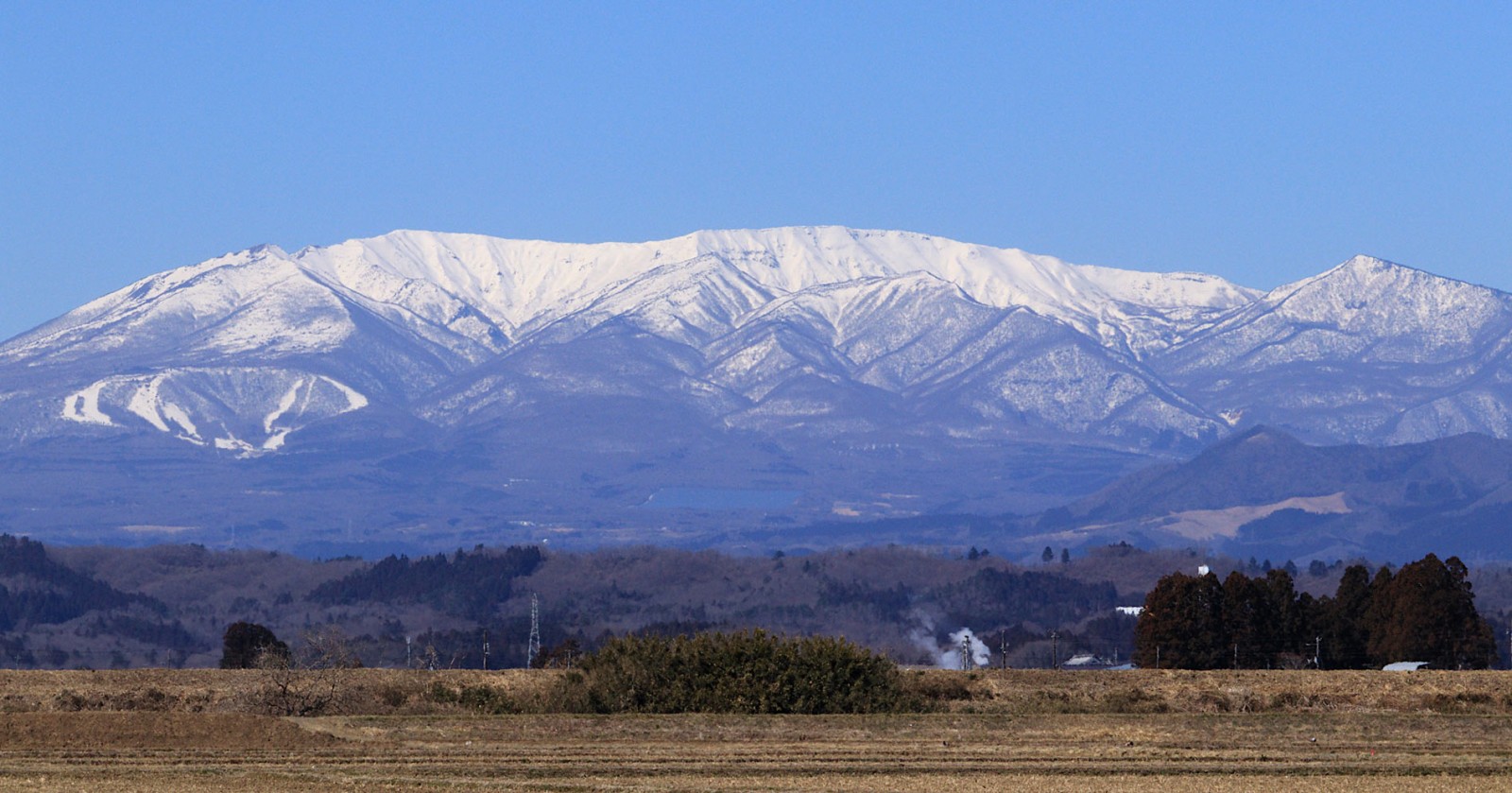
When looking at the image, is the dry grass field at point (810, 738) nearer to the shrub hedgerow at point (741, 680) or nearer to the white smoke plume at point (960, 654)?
the shrub hedgerow at point (741, 680)

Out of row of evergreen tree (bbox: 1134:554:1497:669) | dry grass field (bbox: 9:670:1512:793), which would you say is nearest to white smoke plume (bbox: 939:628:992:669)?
row of evergreen tree (bbox: 1134:554:1497:669)

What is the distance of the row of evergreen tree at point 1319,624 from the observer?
86.8 metres

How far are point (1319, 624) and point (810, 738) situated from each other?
53859 mm

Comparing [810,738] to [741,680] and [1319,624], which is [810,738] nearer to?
[741,680]

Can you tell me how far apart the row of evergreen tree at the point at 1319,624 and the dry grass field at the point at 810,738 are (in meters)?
33.6

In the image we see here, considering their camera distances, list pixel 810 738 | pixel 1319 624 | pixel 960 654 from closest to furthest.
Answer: pixel 810 738 → pixel 1319 624 → pixel 960 654

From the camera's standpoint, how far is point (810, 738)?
146 feet

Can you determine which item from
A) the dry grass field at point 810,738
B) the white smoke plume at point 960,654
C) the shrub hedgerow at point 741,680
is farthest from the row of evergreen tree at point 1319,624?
the white smoke plume at point 960,654

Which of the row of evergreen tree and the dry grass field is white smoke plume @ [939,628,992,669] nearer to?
the row of evergreen tree

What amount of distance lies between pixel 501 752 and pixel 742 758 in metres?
4.71

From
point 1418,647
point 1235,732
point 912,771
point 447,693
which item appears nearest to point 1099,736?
point 1235,732

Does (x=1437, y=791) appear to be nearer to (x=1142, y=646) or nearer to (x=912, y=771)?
(x=912, y=771)

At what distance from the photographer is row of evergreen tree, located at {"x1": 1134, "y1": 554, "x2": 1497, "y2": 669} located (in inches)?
3418

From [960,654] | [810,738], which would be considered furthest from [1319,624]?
[960,654]
